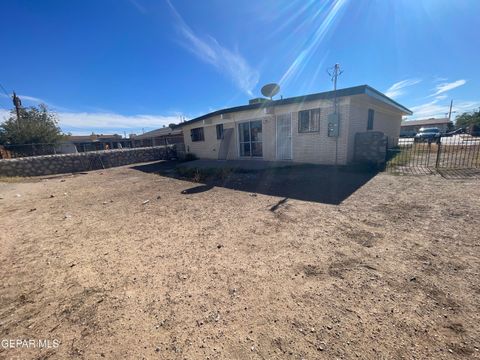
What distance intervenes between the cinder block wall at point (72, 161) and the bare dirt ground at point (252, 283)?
10351mm

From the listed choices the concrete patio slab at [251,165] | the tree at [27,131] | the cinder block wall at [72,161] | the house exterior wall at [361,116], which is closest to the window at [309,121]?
the house exterior wall at [361,116]

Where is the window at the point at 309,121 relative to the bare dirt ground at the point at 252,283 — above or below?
above

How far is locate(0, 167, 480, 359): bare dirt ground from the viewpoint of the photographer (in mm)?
1603

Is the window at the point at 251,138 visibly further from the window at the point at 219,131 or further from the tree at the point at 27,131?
the tree at the point at 27,131

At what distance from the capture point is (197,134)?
15789 mm

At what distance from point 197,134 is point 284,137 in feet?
25.0

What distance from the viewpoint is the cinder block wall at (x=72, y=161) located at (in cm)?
1122

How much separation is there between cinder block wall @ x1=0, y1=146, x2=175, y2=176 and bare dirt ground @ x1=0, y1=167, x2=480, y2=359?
10.4 meters

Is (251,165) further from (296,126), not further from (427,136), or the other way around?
(427,136)

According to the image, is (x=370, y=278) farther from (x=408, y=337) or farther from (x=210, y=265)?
(x=210, y=265)

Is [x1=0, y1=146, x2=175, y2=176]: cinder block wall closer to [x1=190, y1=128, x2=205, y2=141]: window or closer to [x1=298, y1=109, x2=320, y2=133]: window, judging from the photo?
[x1=190, y1=128, x2=205, y2=141]: window

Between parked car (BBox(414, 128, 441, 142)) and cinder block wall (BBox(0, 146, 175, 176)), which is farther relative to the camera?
A: cinder block wall (BBox(0, 146, 175, 176))

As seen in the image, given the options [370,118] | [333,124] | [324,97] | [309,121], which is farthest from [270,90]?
[370,118]

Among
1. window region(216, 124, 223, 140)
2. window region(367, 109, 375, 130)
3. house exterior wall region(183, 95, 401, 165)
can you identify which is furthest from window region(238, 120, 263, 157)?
window region(367, 109, 375, 130)
